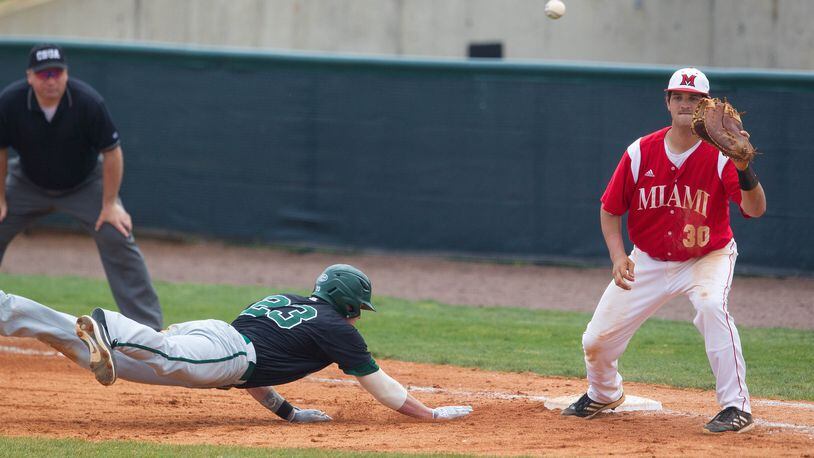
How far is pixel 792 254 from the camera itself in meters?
12.2

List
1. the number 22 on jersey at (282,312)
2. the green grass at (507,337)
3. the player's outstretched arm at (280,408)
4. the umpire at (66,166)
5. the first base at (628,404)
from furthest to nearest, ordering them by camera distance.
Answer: the green grass at (507,337), the umpire at (66,166), the first base at (628,404), the player's outstretched arm at (280,408), the number 22 on jersey at (282,312)

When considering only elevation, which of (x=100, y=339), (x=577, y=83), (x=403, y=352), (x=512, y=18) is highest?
(x=512, y=18)

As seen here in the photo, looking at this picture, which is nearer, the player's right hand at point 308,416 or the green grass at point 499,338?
the player's right hand at point 308,416

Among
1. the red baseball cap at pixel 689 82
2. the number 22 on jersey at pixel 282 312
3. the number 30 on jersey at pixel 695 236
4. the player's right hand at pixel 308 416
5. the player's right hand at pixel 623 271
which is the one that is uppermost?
the red baseball cap at pixel 689 82

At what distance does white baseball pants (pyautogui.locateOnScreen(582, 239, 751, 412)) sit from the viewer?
5445mm

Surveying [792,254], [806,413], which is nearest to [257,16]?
[792,254]

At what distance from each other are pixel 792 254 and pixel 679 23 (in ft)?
18.2

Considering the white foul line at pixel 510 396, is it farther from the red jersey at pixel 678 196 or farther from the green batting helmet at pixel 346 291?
the green batting helmet at pixel 346 291

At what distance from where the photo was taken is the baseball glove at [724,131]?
205 inches

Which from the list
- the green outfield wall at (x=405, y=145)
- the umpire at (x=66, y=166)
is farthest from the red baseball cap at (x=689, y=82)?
the green outfield wall at (x=405, y=145)

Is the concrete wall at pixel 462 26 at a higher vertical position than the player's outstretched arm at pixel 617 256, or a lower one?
higher

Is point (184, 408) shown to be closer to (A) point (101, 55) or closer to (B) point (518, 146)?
(B) point (518, 146)

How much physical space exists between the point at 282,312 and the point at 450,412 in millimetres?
1120

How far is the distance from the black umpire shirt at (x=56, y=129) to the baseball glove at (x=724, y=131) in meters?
4.26
